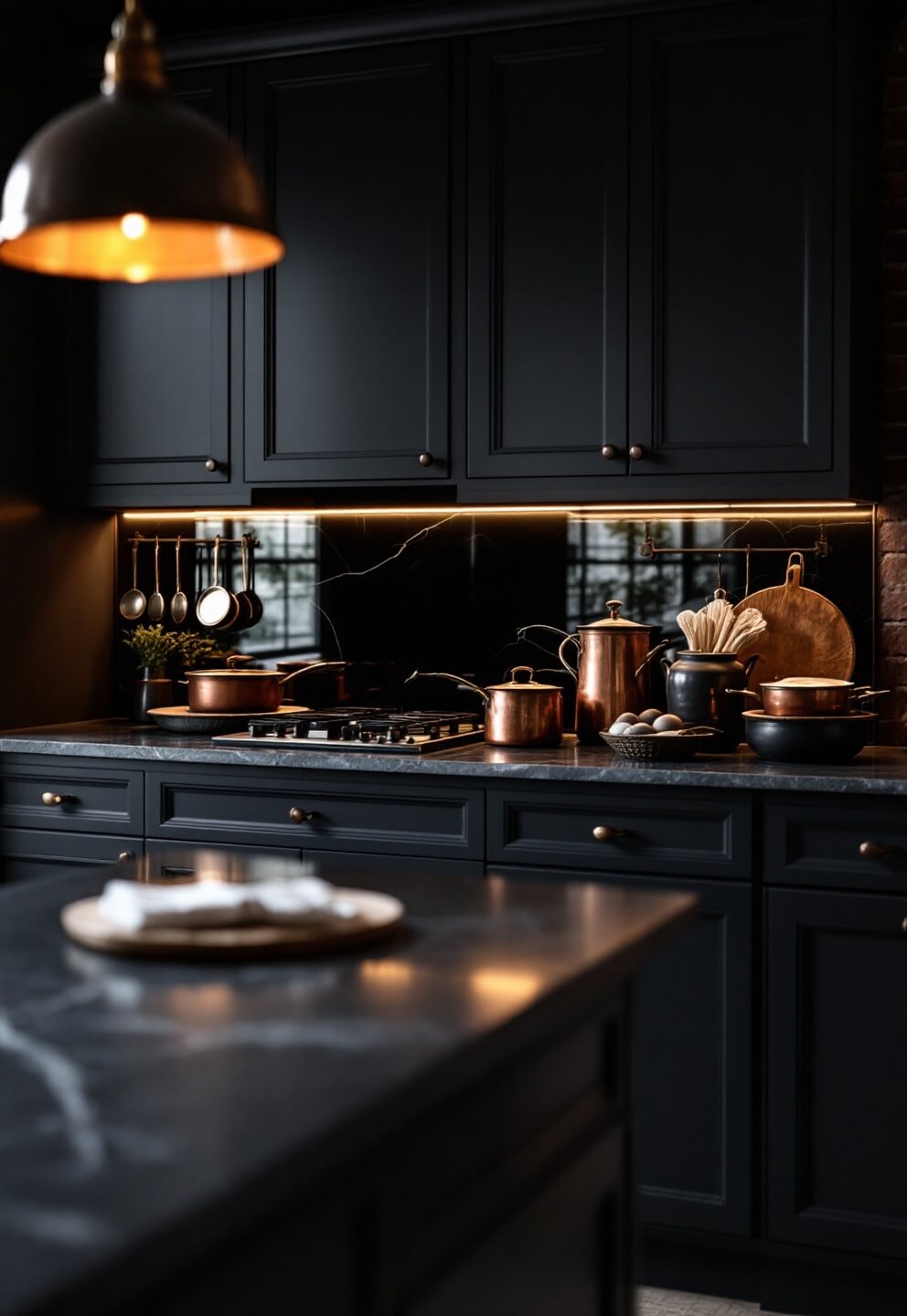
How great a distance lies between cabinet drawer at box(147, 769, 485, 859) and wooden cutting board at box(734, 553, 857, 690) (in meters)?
0.84

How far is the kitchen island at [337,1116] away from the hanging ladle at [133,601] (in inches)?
94.2

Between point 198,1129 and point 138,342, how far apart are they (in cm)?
318

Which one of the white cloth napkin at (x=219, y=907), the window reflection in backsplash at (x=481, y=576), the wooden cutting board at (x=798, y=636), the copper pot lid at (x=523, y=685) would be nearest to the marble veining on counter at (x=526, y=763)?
the copper pot lid at (x=523, y=685)

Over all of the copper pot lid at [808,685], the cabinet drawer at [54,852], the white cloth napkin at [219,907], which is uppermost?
the copper pot lid at [808,685]

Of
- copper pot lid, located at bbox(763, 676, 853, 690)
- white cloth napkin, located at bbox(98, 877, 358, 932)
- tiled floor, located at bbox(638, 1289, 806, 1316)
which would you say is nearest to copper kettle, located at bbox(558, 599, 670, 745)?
copper pot lid, located at bbox(763, 676, 853, 690)

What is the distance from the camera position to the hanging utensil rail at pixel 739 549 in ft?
11.7

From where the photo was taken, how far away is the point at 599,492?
3.45 meters

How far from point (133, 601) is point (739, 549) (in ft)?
5.65

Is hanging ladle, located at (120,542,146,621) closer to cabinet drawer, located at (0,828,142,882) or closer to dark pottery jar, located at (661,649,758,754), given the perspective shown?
cabinet drawer, located at (0,828,142,882)

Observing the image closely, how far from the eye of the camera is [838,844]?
2.90m

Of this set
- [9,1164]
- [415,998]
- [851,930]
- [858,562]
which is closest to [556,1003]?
[415,998]

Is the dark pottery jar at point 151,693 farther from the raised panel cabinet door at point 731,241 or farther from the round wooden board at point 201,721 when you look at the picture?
the raised panel cabinet door at point 731,241

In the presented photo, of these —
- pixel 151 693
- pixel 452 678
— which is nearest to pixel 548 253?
pixel 452 678

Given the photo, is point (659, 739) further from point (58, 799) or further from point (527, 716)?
point (58, 799)
